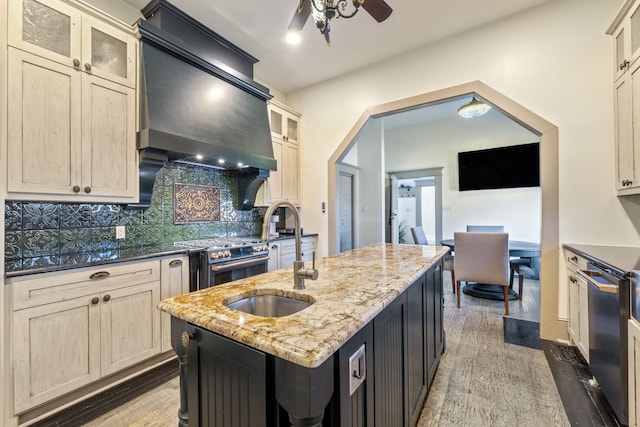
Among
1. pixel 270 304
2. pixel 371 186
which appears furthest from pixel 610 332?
pixel 371 186

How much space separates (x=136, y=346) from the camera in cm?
200

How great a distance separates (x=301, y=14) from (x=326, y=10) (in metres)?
0.49

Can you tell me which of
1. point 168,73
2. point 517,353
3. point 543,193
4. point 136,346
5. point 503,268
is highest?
point 168,73

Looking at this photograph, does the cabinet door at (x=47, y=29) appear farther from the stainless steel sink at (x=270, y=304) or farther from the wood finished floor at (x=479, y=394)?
the wood finished floor at (x=479, y=394)

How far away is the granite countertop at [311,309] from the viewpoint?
70cm

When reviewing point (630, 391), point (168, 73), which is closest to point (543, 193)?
point (630, 391)

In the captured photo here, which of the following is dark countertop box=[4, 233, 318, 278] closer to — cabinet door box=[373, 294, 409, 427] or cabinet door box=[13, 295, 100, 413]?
cabinet door box=[13, 295, 100, 413]

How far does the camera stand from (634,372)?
4.35ft

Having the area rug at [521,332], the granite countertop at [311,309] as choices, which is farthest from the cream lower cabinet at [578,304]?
the granite countertop at [311,309]

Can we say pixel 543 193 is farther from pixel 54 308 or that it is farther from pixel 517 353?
pixel 54 308

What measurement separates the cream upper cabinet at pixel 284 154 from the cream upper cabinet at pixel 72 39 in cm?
173

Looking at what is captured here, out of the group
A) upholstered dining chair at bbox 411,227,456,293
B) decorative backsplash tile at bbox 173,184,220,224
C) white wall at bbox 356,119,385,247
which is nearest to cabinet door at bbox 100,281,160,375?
decorative backsplash tile at bbox 173,184,220,224

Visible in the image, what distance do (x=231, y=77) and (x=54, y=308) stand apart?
2.47 m

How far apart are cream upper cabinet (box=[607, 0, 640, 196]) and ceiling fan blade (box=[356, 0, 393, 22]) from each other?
67.9 inches
